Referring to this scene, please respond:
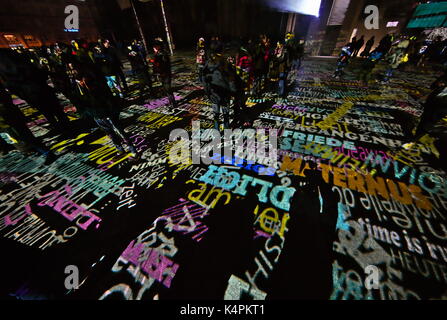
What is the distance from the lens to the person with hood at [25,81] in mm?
3721

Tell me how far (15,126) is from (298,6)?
88.9 feet

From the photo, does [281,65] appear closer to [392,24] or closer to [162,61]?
[162,61]

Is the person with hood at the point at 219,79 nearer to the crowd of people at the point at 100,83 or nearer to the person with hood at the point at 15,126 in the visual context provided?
the crowd of people at the point at 100,83

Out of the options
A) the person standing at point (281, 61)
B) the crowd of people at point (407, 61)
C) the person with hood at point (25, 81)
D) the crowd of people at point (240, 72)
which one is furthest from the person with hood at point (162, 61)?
the crowd of people at point (407, 61)

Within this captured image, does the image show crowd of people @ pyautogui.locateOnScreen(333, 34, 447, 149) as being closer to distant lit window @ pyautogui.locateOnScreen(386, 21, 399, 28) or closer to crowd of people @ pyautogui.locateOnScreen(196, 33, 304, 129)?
distant lit window @ pyautogui.locateOnScreen(386, 21, 399, 28)

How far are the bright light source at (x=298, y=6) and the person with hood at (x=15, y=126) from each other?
78.3ft

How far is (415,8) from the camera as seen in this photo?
16.4 metres

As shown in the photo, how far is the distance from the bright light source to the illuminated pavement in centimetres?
2175

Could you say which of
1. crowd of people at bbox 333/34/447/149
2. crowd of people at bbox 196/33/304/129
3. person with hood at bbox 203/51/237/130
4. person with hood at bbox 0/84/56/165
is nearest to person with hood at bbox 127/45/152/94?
crowd of people at bbox 196/33/304/129

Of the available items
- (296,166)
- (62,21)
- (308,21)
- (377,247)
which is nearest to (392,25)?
(308,21)
